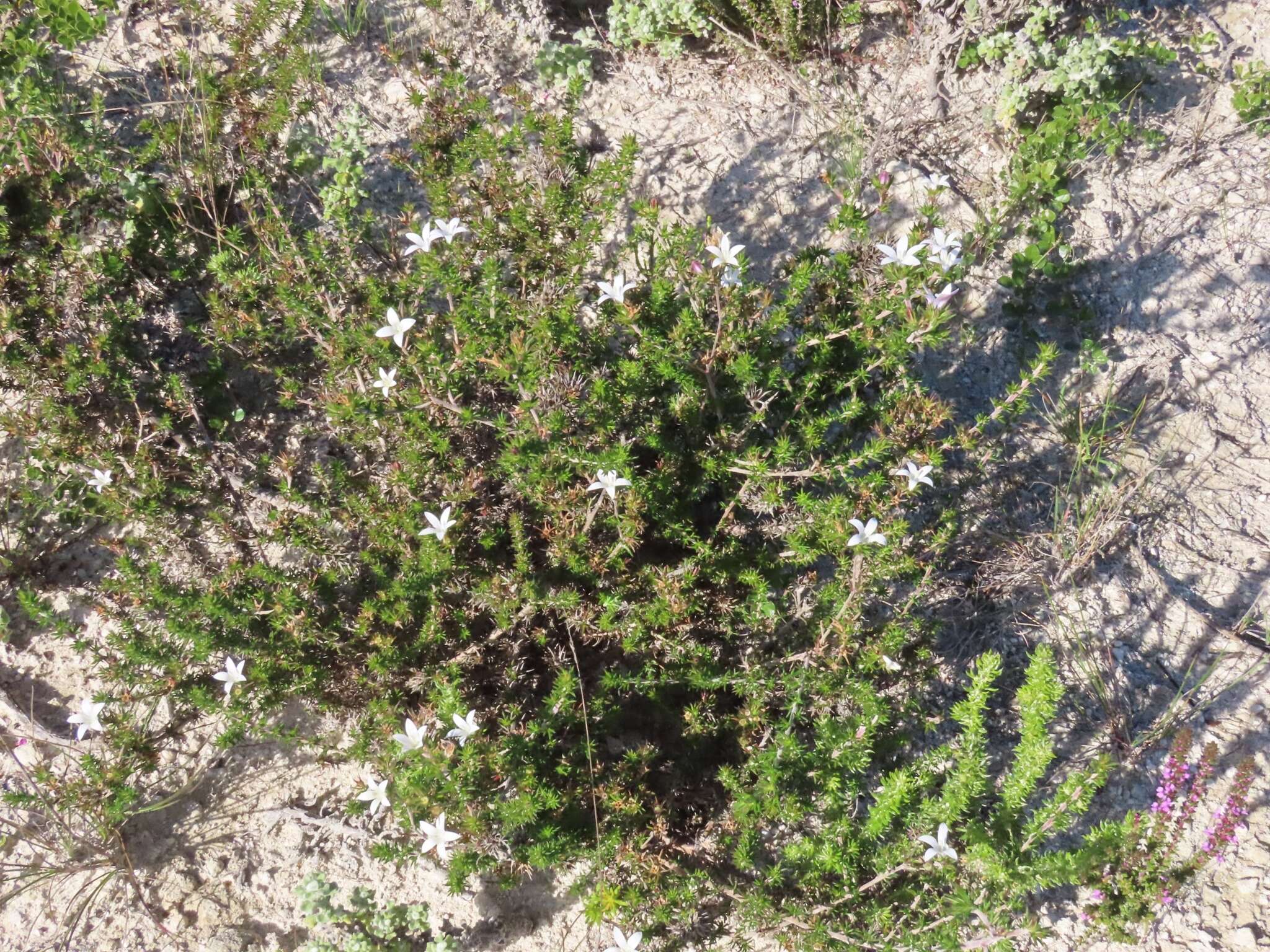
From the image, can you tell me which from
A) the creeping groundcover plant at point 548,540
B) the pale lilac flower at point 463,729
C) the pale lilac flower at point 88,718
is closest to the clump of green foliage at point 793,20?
the creeping groundcover plant at point 548,540

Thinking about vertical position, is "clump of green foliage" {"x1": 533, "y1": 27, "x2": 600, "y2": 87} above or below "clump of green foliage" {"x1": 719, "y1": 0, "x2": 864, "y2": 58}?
below

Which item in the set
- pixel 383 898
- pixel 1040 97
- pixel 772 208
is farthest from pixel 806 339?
pixel 383 898

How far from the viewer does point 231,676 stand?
3305mm

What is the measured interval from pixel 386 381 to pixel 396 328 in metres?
0.21

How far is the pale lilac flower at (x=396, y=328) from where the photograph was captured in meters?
3.40

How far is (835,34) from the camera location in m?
5.17

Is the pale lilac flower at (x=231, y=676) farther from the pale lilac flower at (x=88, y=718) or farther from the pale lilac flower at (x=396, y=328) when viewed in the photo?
the pale lilac flower at (x=396, y=328)

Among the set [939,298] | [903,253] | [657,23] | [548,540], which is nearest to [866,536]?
[939,298]

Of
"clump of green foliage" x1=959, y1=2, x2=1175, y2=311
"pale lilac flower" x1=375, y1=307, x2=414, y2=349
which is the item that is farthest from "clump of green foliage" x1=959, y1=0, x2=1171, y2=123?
"pale lilac flower" x1=375, y1=307, x2=414, y2=349

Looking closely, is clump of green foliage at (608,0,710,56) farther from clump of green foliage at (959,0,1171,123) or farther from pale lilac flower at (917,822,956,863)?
pale lilac flower at (917,822,956,863)

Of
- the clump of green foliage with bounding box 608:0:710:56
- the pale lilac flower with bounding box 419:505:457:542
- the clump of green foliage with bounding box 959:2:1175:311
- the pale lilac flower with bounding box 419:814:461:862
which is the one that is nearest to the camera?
the pale lilac flower with bounding box 419:814:461:862

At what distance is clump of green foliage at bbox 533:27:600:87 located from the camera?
16.3 feet

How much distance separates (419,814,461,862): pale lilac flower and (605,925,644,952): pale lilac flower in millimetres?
656

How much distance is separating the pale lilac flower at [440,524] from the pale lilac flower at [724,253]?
137cm
